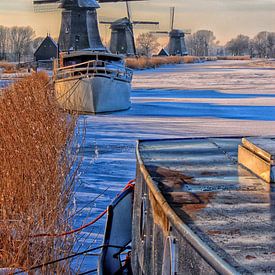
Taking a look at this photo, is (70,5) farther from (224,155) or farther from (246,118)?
(224,155)

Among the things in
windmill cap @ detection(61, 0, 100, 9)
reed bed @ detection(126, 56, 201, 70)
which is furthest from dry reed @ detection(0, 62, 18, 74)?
reed bed @ detection(126, 56, 201, 70)

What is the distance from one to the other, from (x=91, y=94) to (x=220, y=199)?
15890 mm

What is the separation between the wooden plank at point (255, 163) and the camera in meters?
3.31

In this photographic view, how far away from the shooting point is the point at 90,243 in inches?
233

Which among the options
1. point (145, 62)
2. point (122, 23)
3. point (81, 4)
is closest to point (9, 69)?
point (122, 23)

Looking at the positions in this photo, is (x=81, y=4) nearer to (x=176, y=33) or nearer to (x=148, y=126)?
(x=148, y=126)

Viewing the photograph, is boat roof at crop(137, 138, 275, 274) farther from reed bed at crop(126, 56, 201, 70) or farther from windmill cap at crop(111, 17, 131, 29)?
windmill cap at crop(111, 17, 131, 29)

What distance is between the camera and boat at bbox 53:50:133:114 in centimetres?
1873

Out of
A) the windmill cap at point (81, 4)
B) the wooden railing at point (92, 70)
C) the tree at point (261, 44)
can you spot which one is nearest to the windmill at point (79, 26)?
the windmill cap at point (81, 4)

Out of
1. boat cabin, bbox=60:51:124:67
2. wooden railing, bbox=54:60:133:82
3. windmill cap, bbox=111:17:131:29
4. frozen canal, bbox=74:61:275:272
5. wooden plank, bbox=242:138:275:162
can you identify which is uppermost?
windmill cap, bbox=111:17:131:29

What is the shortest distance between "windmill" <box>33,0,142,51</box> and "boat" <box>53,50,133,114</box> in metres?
15.1

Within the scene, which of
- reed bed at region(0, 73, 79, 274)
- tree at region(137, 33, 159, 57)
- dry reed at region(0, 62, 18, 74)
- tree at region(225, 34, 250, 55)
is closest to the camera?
reed bed at region(0, 73, 79, 274)

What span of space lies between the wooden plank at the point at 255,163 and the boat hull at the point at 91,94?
14919 millimetres

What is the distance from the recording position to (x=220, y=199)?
121 inches
